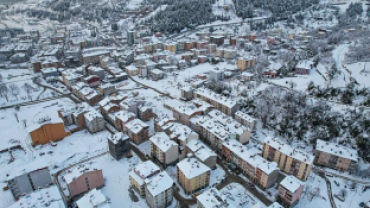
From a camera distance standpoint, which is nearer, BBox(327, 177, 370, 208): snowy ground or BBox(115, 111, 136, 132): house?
BBox(327, 177, 370, 208): snowy ground

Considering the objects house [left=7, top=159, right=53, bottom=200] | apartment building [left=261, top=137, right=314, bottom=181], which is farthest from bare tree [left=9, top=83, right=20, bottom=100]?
apartment building [left=261, top=137, right=314, bottom=181]

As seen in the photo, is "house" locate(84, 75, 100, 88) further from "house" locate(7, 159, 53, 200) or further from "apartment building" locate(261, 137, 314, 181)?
"apartment building" locate(261, 137, 314, 181)

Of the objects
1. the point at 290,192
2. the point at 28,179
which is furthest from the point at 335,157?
the point at 28,179

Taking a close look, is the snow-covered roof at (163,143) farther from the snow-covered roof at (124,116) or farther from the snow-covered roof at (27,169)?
the snow-covered roof at (27,169)

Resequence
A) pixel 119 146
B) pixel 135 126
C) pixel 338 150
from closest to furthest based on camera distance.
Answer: pixel 338 150 → pixel 119 146 → pixel 135 126

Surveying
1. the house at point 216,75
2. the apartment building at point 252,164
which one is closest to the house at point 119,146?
the apartment building at point 252,164

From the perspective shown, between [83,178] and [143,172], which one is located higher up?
[143,172]

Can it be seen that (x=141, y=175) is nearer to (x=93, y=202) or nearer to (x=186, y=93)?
Answer: (x=93, y=202)
